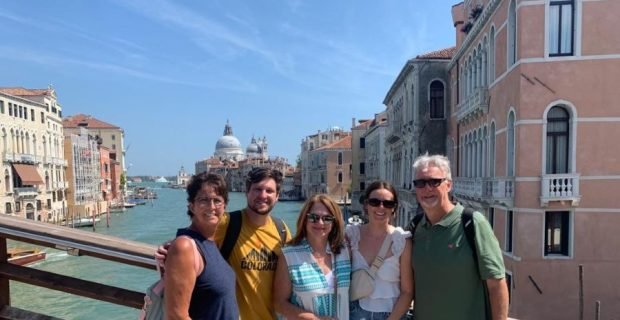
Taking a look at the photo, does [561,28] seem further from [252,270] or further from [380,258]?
[252,270]

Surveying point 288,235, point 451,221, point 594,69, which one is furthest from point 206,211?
point 594,69

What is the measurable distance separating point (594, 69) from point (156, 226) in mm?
33932

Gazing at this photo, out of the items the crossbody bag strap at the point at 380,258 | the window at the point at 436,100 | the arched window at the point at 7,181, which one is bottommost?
the arched window at the point at 7,181

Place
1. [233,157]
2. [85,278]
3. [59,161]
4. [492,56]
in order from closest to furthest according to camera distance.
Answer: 1. [492,56]
2. [85,278]
3. [59,161]
4. [233,157]

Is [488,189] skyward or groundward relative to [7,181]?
skyward

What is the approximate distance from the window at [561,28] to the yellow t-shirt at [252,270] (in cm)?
924

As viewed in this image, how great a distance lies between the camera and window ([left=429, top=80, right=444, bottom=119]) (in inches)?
A: 650

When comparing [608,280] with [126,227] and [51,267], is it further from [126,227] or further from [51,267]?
[126,227]

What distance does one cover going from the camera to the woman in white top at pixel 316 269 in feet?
6.10

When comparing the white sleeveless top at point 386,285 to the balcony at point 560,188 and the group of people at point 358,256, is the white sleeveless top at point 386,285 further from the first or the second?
the balcony at point 560,188

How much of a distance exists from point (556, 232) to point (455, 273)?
8.86m

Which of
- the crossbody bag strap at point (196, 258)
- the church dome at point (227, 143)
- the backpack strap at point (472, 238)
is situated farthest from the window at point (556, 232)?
the church dome at point (227, 143)

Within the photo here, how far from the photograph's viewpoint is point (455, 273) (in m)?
1.80

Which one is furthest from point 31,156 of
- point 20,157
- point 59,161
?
point 59,161
